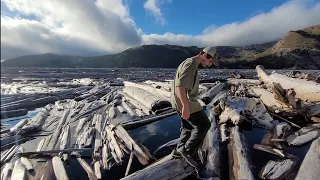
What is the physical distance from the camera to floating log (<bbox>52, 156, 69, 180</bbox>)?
480cm

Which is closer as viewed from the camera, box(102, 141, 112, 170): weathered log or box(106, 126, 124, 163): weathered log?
box(102, 141, 112, 170): weathered log

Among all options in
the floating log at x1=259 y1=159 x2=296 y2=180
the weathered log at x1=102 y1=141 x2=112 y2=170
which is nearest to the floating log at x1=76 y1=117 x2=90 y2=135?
the weathered log at x1=102 y1=141 x2=112 y2=170

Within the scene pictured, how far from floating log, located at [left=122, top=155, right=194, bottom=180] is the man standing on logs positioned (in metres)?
0.15

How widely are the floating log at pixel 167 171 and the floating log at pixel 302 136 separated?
3279 millimetres

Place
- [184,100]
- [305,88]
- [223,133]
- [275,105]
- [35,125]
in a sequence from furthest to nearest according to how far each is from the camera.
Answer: [305,88], [275,105], [35,125], [223,133], [184,100]

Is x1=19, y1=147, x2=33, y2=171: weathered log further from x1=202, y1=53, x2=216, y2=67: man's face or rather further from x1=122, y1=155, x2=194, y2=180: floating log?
x1=202, y1=53, x2=216, y2=67: man's face

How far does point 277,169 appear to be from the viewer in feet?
15.8

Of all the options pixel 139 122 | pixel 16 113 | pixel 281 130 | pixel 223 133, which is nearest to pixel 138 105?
pixel 139 122

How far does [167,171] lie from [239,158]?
5.65 feet

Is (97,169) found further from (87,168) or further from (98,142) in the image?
(98,142)

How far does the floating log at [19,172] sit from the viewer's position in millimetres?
4797

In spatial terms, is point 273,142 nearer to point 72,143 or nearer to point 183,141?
point 183,141

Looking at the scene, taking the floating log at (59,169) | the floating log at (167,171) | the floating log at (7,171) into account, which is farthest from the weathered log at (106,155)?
the floating log at (7,171)

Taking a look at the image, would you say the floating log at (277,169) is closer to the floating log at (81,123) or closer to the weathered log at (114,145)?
the weathered log at (114,145)
